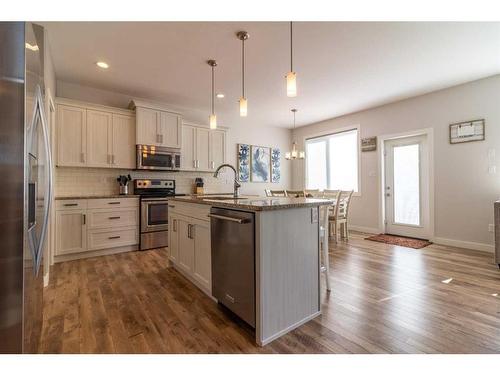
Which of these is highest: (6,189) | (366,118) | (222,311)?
(366,118)

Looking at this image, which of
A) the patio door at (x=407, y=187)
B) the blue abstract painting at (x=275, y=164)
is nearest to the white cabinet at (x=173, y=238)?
the blue abstract painting at (x=275, y=164)

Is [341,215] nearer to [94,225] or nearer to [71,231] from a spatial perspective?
[94,225]

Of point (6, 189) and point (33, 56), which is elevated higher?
point (33, 56)

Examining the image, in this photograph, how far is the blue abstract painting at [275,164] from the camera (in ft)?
21.2

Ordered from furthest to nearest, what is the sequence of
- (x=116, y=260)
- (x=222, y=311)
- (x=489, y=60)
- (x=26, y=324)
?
(x=116, y=260), (x=489, y=60), (x=222, y=311), (x=26, y=324)

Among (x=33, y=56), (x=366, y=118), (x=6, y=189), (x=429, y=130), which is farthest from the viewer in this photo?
(x=366, y=118)

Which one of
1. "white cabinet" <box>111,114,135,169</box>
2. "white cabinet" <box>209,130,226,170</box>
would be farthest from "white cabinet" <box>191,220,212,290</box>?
"white cabinet" <box>209,130,226,170</box>

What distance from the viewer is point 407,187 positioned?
4.64 m

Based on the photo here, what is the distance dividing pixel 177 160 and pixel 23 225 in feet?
11.5

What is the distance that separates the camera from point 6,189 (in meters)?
0.96

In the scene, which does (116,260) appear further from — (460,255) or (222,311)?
(460,255)

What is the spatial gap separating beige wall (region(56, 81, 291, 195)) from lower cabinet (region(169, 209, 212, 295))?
1921 millimetres

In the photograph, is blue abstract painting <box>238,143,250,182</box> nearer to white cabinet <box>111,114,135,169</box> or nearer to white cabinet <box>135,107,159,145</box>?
white cabinet <box>135,107,159,145</box>
